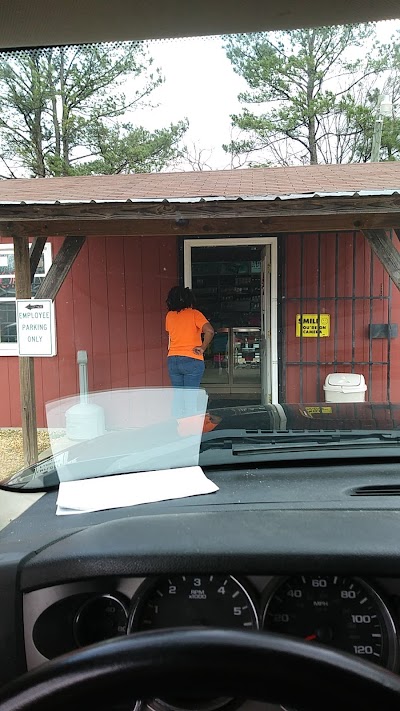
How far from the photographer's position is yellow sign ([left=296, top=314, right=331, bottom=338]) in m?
6.83

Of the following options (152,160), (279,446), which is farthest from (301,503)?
(152,160)

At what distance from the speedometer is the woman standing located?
430 cm

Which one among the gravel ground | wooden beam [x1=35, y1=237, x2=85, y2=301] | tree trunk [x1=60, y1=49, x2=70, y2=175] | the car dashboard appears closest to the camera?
the car dashboard

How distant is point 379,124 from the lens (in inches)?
250

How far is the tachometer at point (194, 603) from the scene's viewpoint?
3.96 feet

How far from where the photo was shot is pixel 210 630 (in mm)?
747

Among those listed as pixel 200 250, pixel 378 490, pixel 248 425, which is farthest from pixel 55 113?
pixel 378 490

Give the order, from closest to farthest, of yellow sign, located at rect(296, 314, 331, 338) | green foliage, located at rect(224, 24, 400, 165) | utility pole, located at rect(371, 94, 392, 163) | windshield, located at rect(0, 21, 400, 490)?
windshield, located at rect(0, 21, 400, 490), green foliage, located at rect(224, 24, 400, 165), utility pole, located at rect(371, 94, 392, 163), yellow sign, located at rect(296, 314, 331, 338)

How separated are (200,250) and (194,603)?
5966 millimetres

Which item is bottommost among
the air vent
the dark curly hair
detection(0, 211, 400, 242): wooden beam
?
the air vent

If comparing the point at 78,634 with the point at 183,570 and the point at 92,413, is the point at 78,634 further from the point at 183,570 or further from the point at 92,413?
the point at 92,413

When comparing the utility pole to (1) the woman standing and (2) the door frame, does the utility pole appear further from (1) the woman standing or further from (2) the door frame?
(1) the woman standing

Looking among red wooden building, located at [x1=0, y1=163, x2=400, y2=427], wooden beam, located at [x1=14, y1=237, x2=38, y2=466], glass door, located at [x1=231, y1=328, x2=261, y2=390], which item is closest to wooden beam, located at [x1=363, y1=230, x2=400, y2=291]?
red wooden building, located at [x1=0, y1=163, x2=400, y2=427]

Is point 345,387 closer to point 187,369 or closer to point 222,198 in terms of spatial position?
point 187,369
